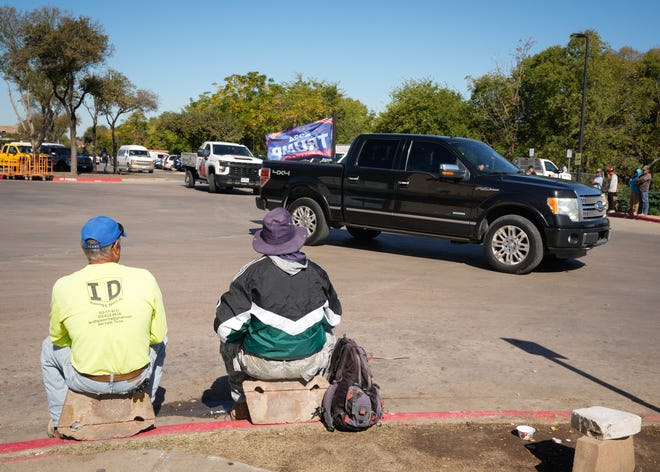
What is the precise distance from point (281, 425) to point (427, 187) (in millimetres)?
7591

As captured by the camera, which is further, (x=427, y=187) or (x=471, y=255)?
(x=471, y=255)

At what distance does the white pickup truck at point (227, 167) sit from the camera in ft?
90.0

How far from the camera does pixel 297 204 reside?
12.8 m

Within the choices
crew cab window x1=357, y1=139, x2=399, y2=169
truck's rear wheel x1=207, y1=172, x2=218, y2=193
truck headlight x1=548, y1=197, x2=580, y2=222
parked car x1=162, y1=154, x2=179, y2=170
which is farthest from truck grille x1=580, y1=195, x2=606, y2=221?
parked car x1=162, y1=154, x2=179, y2=170

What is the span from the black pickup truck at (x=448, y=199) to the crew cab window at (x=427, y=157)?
0.06 feet

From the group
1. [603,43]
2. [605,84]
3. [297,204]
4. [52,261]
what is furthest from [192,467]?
[603,43]

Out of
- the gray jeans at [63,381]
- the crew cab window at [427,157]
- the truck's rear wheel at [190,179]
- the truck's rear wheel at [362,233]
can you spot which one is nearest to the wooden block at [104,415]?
the gray jeans at [63,381]

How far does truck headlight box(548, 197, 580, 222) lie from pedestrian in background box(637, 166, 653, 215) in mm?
13426

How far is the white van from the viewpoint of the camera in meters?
49.2

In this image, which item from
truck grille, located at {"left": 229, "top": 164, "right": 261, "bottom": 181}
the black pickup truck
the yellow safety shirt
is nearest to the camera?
the yellow safety shirt

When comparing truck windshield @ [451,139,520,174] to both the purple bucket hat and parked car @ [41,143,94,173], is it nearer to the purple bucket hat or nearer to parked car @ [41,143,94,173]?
the purple bucket hat

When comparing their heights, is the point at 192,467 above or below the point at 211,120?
below

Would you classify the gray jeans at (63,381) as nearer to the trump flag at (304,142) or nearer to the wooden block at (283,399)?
the wooden block at (283,399)

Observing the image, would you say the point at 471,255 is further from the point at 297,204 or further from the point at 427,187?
the point at 297,204
